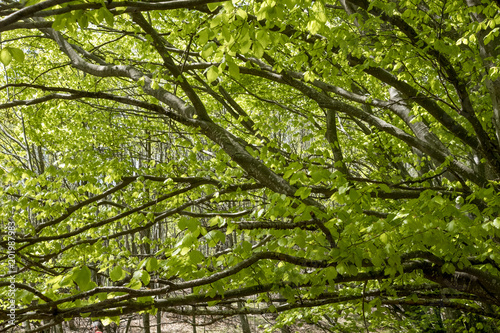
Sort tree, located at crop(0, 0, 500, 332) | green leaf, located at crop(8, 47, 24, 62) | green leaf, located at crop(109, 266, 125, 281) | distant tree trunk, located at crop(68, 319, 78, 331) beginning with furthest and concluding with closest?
1. distant tree trunk, located at crop(68, 319, 78, 331)
2. tree, located at crop(0, 0, 500, 332)
3. green leaf, located at crop(109, 266, 125, 281)
4. green leaf, located at crop(8, 47, 24, 62)

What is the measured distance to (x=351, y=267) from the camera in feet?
7.54

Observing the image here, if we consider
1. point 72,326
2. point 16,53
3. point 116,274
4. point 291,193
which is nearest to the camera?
point 16,53

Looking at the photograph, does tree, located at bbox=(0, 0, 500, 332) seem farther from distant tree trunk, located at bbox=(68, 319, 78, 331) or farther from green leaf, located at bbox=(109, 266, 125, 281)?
distant tree trunk, located at bbox=(68, 319, 78, 331)

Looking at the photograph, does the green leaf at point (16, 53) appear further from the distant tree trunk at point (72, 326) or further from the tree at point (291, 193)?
the distant tree trunk at point (72, 326)

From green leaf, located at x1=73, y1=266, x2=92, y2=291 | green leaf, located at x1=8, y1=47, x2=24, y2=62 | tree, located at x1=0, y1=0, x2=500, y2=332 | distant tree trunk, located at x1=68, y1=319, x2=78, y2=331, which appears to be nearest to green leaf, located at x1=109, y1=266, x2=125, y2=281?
tree, located at x1=0, y1=0, x2=500, y2=332

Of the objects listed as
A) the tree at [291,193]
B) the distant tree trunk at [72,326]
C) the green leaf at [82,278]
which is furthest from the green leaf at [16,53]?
the distant tree trunk at [72,326]

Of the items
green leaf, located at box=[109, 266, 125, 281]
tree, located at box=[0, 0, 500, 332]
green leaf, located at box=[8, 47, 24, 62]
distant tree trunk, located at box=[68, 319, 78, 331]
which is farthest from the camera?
distant tree trunk, located at box=[68, 319, 78, 331]

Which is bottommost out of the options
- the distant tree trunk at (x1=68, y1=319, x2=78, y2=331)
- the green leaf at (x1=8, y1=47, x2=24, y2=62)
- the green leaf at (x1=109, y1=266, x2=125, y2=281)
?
the green leaf at (x1=109, y1=266, x2=125, y2=281)

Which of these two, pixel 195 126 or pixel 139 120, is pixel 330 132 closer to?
pixel 195 126

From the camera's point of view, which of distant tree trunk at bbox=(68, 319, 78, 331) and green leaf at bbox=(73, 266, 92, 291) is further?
distant tree trunk at bbox=(68, 319, 78, 331)

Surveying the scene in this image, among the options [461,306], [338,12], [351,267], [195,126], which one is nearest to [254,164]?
[195,126]

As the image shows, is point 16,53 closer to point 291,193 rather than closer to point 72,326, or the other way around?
point 291,193

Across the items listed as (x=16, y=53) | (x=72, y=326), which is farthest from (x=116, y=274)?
(x=72, y=326)

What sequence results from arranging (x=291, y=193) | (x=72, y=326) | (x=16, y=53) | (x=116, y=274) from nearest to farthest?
1. (x=16, y=53)
2. (x=116, y=274)
3. (x=291, y=193)
4. (x=72, y=326)
